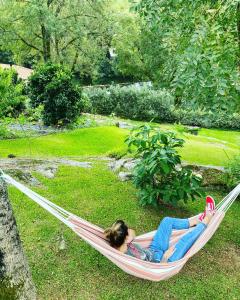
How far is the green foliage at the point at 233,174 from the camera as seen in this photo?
7.74 metres

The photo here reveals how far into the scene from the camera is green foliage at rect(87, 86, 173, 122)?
21.0 meters

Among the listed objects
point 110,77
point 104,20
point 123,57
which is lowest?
point 110,77

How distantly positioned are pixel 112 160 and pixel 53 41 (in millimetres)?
14952

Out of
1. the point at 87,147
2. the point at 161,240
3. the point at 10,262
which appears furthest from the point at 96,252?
the point at 87,147

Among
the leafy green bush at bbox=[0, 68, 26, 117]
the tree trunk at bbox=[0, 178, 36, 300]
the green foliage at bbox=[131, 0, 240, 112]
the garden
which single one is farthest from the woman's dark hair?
the leafy green bush at bbox=[0, 68, 26, 117]

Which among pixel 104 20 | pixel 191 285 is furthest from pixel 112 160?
pixel 104 20

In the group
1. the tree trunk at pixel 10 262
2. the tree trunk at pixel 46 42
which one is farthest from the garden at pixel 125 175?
the tree trunk at pixel 46 42

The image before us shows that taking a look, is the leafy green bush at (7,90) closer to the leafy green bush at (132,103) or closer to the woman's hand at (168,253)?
the woman's hand at (168,253)

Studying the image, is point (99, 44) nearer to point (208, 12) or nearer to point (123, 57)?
point (123, 57)

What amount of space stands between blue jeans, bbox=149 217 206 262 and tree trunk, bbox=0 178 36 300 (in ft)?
5.10

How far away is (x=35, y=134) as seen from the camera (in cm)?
1273

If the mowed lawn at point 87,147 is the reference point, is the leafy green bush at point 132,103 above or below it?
below

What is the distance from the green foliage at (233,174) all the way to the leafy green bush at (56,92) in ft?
24.2

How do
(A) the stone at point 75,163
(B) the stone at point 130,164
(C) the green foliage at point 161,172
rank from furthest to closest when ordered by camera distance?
1. (A) the stone at point 75,163
2. (B) the stone at point 130,164
3. (C) the green foliage at point 161,172
